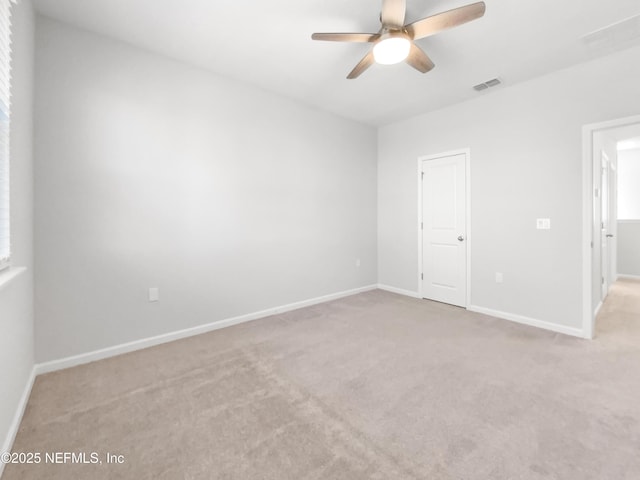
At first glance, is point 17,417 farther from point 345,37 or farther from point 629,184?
point 629,184

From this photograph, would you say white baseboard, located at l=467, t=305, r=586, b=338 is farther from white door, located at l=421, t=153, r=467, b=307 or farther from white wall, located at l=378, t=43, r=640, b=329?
white door, located at l=421, t=153, r=467, b=307

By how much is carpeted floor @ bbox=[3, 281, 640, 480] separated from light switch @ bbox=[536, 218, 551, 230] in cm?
117

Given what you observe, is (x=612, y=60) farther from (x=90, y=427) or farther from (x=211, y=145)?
(x=90, y=427)

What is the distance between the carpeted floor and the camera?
1.36 meters

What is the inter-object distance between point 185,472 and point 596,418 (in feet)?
7.63

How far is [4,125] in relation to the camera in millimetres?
1434

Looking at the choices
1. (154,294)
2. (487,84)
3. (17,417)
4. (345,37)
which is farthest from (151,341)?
(487,84)

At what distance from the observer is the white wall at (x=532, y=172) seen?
2768 mm

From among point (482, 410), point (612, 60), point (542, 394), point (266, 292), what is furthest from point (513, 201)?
point (266, 292)

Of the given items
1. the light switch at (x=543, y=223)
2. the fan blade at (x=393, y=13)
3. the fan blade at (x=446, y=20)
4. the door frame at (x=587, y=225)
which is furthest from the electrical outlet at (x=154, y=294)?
the door frame at (x=587, y=225)

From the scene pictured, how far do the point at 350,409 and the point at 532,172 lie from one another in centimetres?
323

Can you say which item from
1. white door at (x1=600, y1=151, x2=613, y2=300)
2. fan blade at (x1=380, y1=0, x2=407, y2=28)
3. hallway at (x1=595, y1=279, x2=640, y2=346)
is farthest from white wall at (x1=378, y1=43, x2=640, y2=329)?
fan blade at (x1=380, y1=0, x2=407, y2=28)

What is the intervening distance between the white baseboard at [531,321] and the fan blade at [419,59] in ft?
9.60

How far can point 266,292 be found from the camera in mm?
3545
